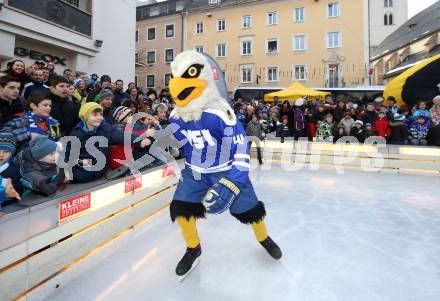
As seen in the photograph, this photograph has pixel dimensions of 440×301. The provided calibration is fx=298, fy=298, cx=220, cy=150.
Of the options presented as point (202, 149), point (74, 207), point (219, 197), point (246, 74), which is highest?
point (246, 74)

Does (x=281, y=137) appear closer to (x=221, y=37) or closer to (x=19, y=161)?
(x=19, y=161)

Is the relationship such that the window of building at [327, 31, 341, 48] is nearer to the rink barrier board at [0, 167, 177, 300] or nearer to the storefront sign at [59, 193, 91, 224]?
the rink barrier board at [0, 167, 177, 300]

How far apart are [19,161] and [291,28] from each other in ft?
78.8

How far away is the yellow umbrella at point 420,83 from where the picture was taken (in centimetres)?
693

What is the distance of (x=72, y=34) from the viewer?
28.6 ft

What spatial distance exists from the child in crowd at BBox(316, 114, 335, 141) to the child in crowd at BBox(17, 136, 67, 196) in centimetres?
621

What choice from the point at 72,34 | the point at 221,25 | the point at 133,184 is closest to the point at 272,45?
the point at 221,25

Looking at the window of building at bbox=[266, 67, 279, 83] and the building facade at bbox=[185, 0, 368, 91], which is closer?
the building facade at bbox=[185, 0, 368, 91]

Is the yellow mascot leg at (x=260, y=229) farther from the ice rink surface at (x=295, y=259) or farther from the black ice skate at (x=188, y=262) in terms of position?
the black ice skate at (x=188, y=262)

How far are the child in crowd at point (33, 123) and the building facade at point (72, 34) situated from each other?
18.9ft

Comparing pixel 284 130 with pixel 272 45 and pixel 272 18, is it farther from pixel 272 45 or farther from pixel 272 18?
pixel 272 18

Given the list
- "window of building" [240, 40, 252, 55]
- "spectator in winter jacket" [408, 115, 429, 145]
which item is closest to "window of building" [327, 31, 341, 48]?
"window of building" [240, 40, 252, 55]

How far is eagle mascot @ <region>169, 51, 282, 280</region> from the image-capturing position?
6.81ft

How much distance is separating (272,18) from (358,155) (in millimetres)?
20306
